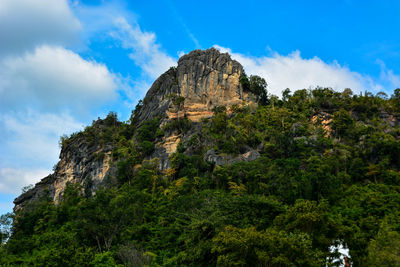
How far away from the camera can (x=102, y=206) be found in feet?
103

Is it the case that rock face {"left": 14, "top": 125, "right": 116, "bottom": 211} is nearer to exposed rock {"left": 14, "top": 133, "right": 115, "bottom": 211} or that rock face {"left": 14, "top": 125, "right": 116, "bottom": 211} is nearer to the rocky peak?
exposed rock {"left": 14, "top": 133, "right": 115, "bottom": 211}

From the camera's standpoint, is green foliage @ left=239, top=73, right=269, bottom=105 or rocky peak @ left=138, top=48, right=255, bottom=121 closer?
rocky peak @ left=138, top=48, right=255, bottom=121

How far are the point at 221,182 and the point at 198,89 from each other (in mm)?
24212

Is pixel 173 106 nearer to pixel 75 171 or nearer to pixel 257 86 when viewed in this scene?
pixel 257 86

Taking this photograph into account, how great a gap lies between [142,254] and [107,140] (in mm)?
31918

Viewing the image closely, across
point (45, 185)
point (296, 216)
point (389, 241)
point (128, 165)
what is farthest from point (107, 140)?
point (389, 241)

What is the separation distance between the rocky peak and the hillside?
0.61ft

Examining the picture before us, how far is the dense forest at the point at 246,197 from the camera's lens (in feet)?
65.8

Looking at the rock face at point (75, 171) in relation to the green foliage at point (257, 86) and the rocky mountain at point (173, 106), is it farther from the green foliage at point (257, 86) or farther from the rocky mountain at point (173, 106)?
the green foliage at point (257, 86)

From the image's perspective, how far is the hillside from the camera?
20.5 m

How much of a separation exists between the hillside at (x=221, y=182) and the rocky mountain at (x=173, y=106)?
21cm

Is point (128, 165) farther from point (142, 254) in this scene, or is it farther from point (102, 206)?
point (142, 254)

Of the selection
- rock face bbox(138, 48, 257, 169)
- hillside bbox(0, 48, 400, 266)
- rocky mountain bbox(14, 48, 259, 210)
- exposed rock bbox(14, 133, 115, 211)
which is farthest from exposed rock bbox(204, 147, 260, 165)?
exposed rock bbox(14, 133, 115, 211)

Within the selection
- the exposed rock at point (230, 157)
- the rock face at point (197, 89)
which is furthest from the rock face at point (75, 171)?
the exposed rock at point (230, 157)
